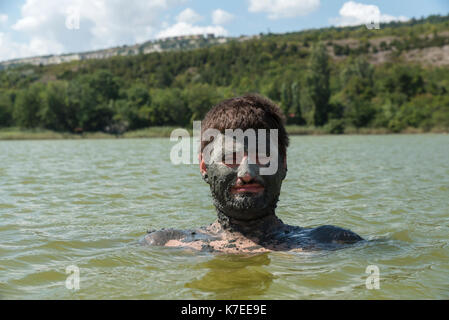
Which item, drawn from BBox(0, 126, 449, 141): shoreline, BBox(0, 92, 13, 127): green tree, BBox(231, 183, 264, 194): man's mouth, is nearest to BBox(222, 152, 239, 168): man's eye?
BBox(231, 183, 264, 194): man's mouth

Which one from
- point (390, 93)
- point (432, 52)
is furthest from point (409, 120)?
point (432, 52)

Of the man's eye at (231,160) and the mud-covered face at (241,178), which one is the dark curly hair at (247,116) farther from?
the man's eye at (231,160)

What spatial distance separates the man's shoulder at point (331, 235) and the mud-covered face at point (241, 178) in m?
0.93

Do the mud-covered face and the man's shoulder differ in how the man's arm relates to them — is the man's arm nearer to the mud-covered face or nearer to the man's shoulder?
the mud-covered face

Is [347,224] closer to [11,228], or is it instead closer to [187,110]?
[11,228]

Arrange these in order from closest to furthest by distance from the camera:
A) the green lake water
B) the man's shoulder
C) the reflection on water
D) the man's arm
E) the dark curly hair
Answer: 1. the reflection on water
2. the green lake water
3. the dark curly hair
4. the man's shoulder
5. the man's arm

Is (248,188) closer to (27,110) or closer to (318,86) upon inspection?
(27,110)

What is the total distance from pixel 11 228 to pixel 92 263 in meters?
2.72

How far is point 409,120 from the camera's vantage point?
80.6 metres

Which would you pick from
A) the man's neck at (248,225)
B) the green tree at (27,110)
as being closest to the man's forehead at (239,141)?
the man's neck at (248,225)

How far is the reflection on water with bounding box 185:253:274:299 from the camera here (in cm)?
421

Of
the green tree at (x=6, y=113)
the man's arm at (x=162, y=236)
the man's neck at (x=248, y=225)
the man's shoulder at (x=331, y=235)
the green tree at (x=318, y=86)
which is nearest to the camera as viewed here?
the man's neck at (x=248, y=225)

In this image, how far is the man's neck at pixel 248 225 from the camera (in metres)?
5.22

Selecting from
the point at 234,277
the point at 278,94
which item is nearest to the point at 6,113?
the point at 278,94
